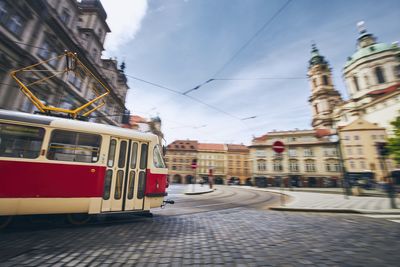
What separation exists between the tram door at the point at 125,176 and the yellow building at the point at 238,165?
58.7 meters

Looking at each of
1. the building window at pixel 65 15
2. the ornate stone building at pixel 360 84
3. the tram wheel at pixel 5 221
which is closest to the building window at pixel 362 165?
the ornate stone building at pixel 360 84

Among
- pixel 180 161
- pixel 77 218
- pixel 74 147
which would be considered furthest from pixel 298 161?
pixel 74 147

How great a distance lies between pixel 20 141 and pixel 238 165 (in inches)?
Answer: 2464

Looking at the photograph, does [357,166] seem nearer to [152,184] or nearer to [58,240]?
[152,184]

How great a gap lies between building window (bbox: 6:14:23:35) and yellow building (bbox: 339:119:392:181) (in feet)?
182

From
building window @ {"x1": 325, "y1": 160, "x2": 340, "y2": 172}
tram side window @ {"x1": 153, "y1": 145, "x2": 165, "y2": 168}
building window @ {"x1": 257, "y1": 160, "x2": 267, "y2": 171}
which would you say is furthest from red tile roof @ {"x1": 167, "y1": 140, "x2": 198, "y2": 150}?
tram side window @ {"x1": 153, "y1": 145, "x2": 165, "y2": 168}

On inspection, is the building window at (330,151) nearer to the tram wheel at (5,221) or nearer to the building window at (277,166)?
the building window at (277,166)

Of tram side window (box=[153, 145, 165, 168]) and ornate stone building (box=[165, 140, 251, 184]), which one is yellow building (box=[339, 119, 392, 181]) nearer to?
ornate stone building (box=[165, 140, 251, 184])

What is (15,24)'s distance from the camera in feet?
38.8

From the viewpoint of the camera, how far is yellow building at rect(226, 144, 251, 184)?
6259cm

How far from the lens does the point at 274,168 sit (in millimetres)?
46125

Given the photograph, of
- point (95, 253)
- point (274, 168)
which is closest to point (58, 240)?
point (95, 253)

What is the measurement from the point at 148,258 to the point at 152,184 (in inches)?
122

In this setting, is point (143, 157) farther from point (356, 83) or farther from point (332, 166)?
point (356, 83)
